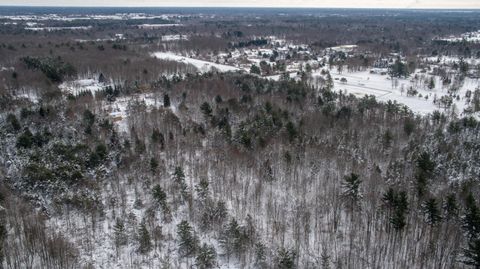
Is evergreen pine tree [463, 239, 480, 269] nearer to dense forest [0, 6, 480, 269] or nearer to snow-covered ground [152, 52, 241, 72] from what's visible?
dense forest [0, 6, 480, 269]

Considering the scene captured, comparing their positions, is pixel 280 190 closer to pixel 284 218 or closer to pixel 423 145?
pixel 284 218

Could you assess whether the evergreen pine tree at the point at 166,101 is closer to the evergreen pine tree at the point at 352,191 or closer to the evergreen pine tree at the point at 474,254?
the evergreen pine tree at the point at 352,191

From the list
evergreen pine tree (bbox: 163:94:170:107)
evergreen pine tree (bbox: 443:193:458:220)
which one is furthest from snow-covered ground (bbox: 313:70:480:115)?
evergreen pine tree (bbox: 443:193:458:220)

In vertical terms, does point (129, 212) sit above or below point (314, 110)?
below

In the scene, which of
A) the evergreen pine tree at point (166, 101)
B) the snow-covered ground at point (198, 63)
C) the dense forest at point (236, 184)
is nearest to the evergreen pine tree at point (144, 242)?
the dense forest at point (236, 184)

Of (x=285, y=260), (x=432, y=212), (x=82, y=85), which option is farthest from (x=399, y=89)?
(x=285, y=260)

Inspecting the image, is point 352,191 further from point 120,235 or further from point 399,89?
point 399,89

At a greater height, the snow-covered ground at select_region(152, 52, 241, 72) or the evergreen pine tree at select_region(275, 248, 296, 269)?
the snow-covered ground at select_region(152, 52, 241, 72)

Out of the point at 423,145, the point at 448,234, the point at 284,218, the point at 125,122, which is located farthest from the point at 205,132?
the point at 448,234

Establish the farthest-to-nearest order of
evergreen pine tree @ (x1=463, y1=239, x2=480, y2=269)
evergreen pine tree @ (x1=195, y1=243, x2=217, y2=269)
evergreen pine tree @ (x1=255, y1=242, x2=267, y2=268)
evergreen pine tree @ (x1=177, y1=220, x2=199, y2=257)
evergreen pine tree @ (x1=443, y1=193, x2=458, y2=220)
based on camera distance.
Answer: evergreen pine tree @ (x1=443, y1=193, x2=458, y2=220)
evergreen pine tree @ (x1=177, y1=220, x2=199, y2=257)
evergreen pine tree @ (x1=255, y1=242, x2=267, y2=268)
evergreen pine tree @ (x1=195, y1=243, x2=217, y2=269)
evergreen pine tree @ (x1=463, y1=239, x2=480, y2=269)
